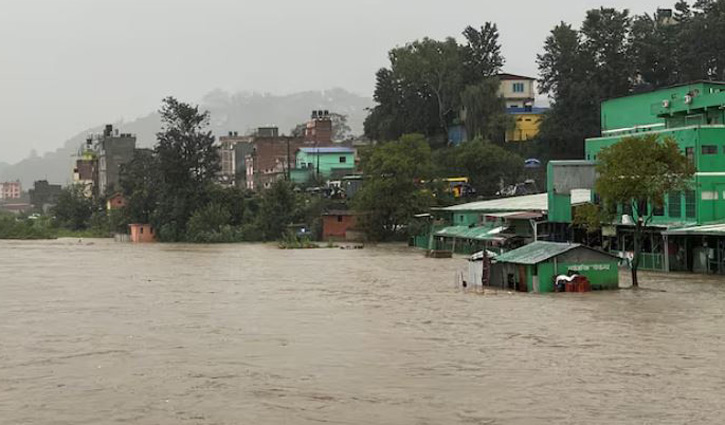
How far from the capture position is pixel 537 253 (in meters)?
28.4

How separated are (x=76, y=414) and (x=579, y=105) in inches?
1963

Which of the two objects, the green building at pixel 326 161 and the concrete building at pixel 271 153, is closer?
the green building at pixel 326 161

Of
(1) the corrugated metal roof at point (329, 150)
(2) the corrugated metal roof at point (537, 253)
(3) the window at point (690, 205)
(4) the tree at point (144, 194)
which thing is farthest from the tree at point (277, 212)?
(2) the corrugated metal roof at point (537, 253)

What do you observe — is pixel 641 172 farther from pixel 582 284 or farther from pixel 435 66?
pixel 435 66

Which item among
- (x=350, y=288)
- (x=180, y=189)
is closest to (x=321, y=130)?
(x=180, y=189)

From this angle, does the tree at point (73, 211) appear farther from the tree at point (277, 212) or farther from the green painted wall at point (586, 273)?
the green painted wall at point (586, 273)

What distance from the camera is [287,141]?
278ft

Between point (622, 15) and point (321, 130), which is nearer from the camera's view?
point (622, 15)

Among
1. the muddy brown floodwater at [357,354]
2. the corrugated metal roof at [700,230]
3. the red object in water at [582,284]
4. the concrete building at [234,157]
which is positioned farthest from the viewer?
the concrete building at [234,157]

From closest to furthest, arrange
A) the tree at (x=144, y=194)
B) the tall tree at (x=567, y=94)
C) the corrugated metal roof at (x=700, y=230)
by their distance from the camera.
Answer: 1. the corrugated metal roof at (x=700, y=230)
2. the tall tree at (x=567, y=94)
3. the tree at (x=144, y=194)

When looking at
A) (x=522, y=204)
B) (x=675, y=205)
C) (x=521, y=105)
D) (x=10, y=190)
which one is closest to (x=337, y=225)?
(x=522, y=204)

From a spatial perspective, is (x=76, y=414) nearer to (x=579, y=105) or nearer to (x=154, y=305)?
(x=154, y=305)

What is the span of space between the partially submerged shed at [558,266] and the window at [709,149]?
8.18 m

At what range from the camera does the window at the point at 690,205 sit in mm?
33812
